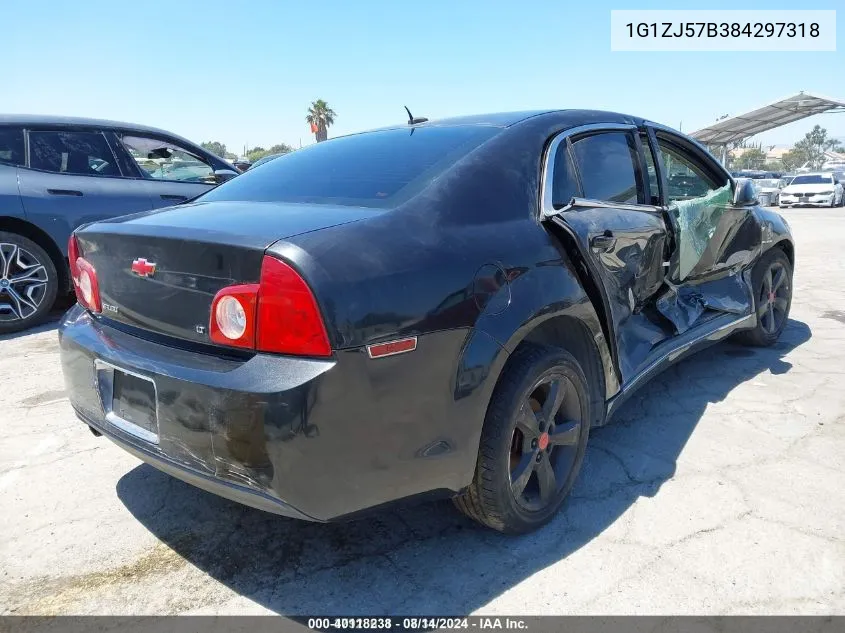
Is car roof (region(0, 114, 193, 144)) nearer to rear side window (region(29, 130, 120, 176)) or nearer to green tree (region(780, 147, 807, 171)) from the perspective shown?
rear side window (region(29, 130, 120, 176))

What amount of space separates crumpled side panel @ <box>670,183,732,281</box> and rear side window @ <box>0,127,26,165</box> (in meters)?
5.09

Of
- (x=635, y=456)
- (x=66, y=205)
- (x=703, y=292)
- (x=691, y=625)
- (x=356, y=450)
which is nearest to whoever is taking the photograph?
(x=356, y=450)

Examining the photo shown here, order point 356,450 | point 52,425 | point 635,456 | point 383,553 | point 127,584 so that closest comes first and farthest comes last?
point 356,450 < point 127,584 < point 383,553 < point 635,456 < point 52,425

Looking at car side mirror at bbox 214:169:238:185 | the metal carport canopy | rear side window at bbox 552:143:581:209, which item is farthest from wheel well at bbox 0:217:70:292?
the metal carport canopy

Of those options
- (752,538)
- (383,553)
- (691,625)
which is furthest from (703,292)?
(383,553)

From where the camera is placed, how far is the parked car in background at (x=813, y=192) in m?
22.3

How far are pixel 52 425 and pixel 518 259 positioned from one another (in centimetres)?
268

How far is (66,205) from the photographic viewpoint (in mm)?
5246

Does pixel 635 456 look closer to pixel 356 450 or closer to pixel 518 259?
pixel 518 259

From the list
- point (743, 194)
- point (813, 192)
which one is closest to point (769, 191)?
point (813, 192)

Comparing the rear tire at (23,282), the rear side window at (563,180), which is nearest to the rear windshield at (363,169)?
the rear side window at (563,180)

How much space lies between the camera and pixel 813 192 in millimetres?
22359

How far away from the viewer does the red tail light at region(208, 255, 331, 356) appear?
170cm

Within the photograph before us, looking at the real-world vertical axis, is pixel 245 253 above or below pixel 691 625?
above
